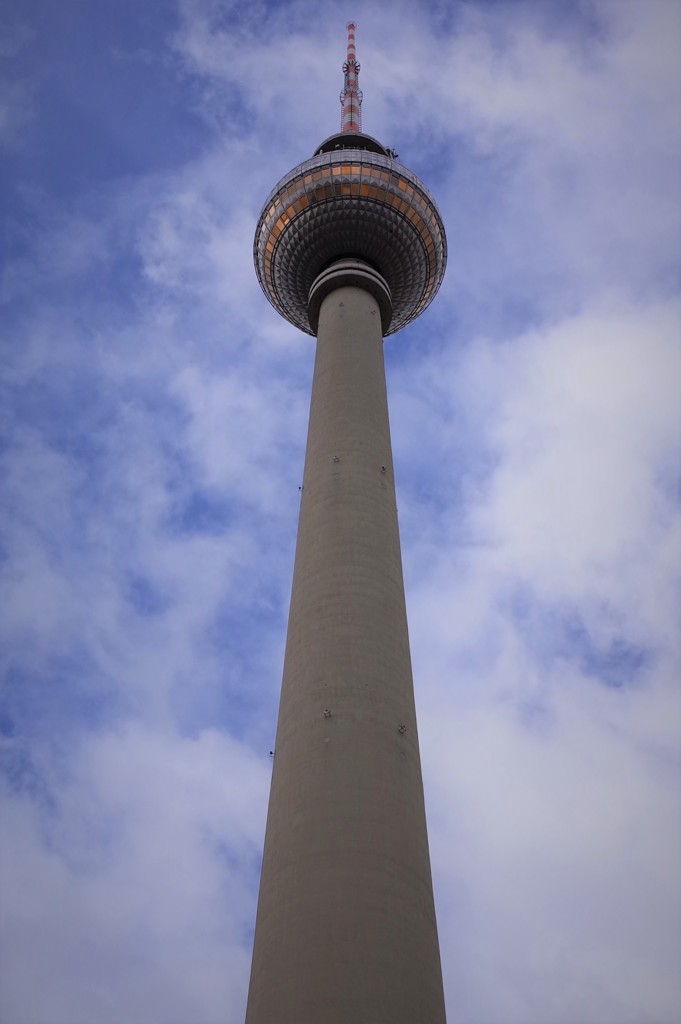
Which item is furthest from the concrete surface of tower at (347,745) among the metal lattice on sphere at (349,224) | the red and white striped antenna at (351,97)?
the red and white striped antenna at (351,97)

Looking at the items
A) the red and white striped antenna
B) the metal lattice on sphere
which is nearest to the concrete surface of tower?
the metal lattice on sphere

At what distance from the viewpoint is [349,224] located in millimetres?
49812

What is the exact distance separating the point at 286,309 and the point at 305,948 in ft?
132

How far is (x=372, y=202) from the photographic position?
5000 centimetres

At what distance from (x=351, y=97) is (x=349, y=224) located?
19367 mm

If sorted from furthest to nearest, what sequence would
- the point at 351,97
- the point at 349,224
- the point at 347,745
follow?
the point at 351,97
the point at 349,224
the point at 347,745

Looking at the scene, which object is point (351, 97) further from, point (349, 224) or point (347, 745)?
point (347, 745)

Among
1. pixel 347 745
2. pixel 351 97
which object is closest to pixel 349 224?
pixel 351 97

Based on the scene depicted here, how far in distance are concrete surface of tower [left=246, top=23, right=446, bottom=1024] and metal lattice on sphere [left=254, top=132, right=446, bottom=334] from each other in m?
0.71

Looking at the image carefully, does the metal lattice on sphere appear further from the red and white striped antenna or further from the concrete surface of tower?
the red and white striped antenna

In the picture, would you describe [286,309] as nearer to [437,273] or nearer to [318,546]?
[437,273]

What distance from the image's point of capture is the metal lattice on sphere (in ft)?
164

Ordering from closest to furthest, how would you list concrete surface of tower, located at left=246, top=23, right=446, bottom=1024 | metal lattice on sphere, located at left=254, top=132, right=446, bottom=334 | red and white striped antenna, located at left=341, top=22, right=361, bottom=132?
concrete surface of tower, located at left=246, top=23, right=446, bottom=1024 < metal lattice on sphere, located at left=254, top=132, right=446, bottom=334 < red and white striped antenna, located at left=341, top=22, right=361, bottom=132

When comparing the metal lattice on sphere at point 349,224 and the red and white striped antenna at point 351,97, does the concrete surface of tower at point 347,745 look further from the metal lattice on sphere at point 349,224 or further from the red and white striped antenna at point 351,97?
the red and white striped antenna at point 351,97
